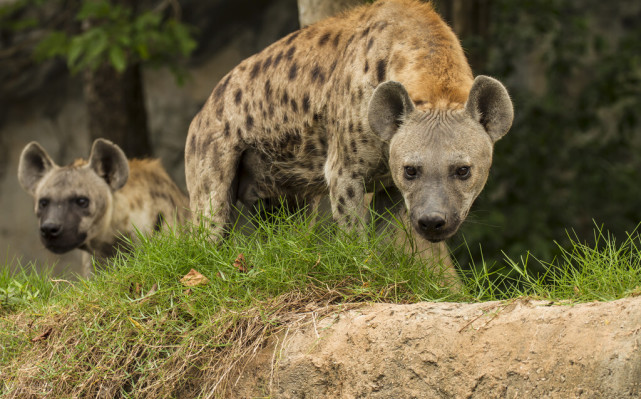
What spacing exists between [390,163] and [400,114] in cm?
22

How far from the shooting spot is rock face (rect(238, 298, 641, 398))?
2770 mm

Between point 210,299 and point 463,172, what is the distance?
1175 mm

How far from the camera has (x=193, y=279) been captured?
377cm

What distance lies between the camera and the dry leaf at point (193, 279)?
12.3 ft

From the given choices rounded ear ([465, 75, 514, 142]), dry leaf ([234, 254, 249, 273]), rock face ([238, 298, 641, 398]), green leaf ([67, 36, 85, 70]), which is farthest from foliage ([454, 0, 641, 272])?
rock face ([238, 298, 641, 398])

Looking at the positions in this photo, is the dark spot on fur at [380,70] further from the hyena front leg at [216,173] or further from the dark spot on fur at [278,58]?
the hyena front leg at [216,173]

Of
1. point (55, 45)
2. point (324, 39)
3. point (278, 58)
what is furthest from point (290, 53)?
point (55, 45)

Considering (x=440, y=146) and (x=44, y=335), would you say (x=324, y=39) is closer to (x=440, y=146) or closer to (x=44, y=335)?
(x=440, y=146)

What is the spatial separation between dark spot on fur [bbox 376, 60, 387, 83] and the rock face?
1.21 metres

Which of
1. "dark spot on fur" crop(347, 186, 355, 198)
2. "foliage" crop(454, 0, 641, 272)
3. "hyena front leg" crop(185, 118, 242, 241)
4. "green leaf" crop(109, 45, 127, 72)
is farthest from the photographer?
"foliage" crop(454, 0, 641, 272)

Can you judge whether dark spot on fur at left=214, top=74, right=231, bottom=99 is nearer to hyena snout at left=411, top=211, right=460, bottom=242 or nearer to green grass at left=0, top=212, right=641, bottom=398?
green grass at left=0, top=212, right=641, bottom=398

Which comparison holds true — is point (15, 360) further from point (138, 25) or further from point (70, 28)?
point (70, 28)

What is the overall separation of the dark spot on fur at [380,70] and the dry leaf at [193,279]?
4.06 ft

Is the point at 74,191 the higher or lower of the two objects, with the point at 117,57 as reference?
lower
